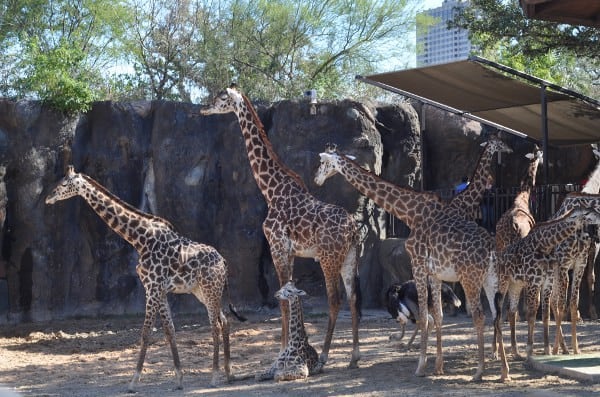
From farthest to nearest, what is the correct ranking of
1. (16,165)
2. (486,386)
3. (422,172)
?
(422,172), (16,165), (486,386)

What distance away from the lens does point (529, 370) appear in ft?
31.2

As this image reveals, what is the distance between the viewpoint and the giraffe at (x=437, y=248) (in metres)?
9.01

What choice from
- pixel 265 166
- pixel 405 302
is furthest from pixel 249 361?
pixel 265 166

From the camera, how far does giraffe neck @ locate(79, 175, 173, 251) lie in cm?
974

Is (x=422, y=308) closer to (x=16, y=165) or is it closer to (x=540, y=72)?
(x=16, y=165)

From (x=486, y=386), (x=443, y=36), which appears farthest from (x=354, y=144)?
(x=443, y=36)

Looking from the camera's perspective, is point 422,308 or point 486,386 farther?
point 422,308

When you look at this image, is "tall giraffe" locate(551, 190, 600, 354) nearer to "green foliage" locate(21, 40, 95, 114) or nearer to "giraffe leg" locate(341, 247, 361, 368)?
"giraffe leg" locate(341, 247, 361, 368)

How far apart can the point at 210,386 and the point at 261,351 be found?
2452 mm

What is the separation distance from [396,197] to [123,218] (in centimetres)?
298

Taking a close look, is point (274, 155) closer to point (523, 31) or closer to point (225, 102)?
point (225, 102)

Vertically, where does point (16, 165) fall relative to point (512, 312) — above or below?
above

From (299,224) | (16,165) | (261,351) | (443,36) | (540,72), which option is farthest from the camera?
(443,36)

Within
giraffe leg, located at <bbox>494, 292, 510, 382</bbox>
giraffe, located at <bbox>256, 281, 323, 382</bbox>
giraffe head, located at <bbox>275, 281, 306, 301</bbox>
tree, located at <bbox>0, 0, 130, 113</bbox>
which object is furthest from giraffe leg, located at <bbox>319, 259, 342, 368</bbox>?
tree, located at <bbox>0, 0, 130, 113</bbox>
